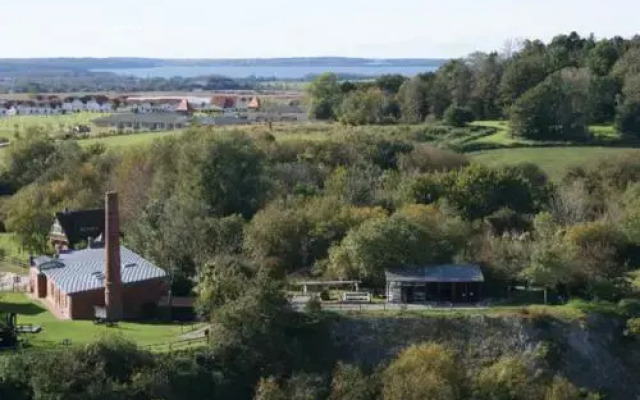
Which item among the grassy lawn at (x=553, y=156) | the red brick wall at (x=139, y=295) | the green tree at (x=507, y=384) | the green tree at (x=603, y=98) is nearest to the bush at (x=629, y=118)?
the green tree at (x=603, y=98)

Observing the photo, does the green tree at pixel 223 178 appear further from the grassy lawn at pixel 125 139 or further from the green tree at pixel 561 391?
the grassy lawn at pixel 125 139

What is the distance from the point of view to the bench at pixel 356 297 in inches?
1484

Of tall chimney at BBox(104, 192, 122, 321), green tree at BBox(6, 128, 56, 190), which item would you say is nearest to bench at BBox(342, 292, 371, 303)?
tall chimney at BBox(104, 192, 122, 321)

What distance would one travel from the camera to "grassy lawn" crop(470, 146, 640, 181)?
58.0 meters

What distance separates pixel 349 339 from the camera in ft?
114

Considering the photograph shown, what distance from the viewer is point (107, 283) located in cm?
3703

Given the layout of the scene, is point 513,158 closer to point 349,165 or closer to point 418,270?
point 349,165

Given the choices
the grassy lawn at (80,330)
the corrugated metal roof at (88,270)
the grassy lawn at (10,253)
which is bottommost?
the grassy lawn at (10,253)

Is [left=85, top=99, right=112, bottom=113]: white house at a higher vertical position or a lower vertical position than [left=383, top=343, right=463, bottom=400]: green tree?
higher

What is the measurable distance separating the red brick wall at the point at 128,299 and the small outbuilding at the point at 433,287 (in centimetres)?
963

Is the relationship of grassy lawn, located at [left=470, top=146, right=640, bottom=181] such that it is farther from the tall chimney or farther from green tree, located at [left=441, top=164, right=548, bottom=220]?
the tall chimney

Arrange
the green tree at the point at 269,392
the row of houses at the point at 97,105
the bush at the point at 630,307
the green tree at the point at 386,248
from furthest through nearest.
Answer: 1. the row of houses at the point at 97,105
2. the green tree at the point at 386,248
3. the bush at the point at 630,307
4. the green tree at the point at 269,392

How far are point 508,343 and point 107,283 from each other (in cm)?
1567

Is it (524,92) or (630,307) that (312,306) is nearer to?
(630,307)
